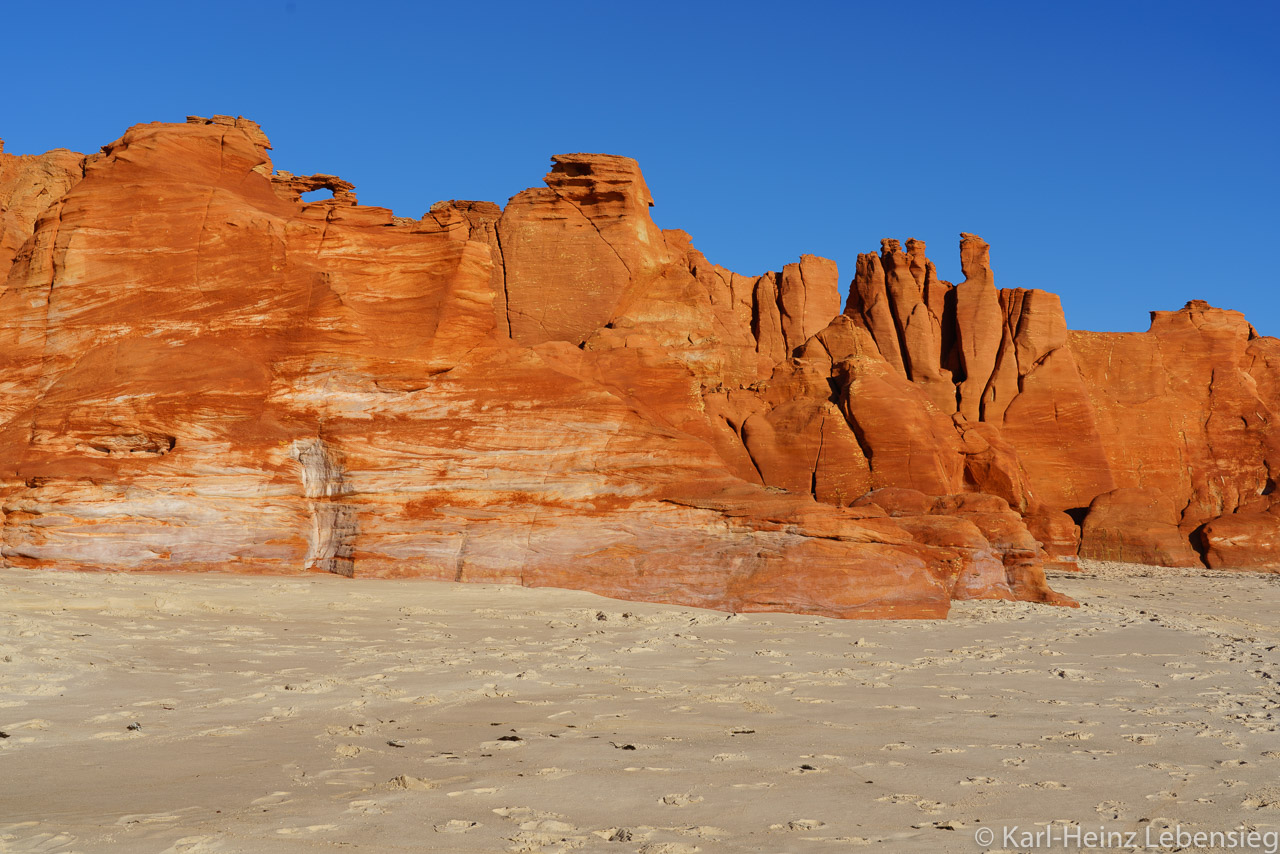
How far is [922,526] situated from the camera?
1628cm

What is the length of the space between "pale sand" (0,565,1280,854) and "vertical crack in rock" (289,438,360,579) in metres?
1.84

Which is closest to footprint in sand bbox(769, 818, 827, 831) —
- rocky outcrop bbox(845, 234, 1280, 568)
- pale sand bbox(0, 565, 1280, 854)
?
pale sand bbox(0, 565, 1280, 854)

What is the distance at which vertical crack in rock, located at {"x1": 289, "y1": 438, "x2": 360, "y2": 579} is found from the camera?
14.1 metres

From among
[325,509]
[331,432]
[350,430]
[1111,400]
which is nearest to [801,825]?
[325,509]

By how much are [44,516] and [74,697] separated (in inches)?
297

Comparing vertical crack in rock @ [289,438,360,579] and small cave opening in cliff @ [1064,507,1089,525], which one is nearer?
vertical crack in rock @ [289,438,360,579]

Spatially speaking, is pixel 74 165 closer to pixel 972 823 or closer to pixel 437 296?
pixel 437 296

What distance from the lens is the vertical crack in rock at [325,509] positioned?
14148 millimetres

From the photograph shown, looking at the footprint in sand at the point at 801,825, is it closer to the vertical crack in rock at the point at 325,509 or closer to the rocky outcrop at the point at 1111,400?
the vertical crack in rock at the point at 325,509

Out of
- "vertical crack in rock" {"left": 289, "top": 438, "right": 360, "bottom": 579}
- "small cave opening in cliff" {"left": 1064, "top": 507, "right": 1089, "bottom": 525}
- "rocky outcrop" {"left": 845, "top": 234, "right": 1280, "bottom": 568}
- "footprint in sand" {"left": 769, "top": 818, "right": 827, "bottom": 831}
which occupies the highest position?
"rocky outcrop" {"left": 845, "top": 234, "right": 1280, "bottom": 568}

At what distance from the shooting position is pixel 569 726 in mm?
6773

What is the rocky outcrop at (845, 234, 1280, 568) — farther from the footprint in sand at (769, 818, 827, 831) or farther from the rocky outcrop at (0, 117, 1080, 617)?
the footprint in sand at (769, 818, 827, 831)

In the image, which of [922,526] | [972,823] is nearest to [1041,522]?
[922,526]

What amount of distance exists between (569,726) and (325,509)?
8.69 metres
